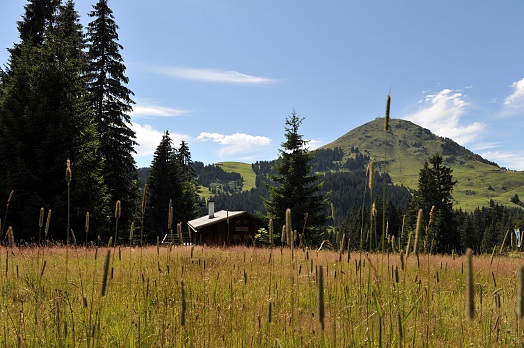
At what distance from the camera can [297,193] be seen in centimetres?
2845

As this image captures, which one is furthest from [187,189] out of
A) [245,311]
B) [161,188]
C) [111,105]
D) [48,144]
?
[245,311]

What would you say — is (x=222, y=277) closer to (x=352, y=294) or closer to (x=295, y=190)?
(x=352, y=294)

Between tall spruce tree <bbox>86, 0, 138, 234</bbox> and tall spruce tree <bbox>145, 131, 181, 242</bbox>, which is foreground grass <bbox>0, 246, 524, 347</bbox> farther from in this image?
tall spruce tree <bbox>145, 131, 181, 242</bbox>

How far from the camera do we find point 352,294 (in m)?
5.78

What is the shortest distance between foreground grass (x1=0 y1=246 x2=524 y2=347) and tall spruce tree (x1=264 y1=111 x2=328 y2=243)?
19474 mm

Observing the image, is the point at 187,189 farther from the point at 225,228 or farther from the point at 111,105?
the point at 111,105

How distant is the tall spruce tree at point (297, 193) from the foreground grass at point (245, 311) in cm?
1947

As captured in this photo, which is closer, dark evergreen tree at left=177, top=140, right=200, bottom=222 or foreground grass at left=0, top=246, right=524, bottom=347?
foreground grass at left=0, top=246, right=524, bottom=347

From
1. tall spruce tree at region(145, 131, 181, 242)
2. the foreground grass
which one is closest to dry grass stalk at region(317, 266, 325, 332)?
the foreground grass

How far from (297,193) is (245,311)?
24937mm

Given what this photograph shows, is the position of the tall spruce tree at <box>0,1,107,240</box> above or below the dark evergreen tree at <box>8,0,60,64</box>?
below

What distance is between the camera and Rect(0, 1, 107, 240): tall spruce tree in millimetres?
17688

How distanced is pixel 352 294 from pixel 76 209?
16.9 metres

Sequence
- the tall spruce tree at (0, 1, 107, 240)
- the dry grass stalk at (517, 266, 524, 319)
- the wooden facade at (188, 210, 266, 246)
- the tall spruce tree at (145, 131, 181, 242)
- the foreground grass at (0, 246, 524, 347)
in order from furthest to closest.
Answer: the tall spruce tree at (145, 131, 181, 242) < the wooden facade at (188, 210, 266, 246) < the tall spruce tree at (0, 1, 107, 240) < the foreground grass at (0, 246, 524, 347) < the dry grass stalk at (517, 266, 524, 319)
